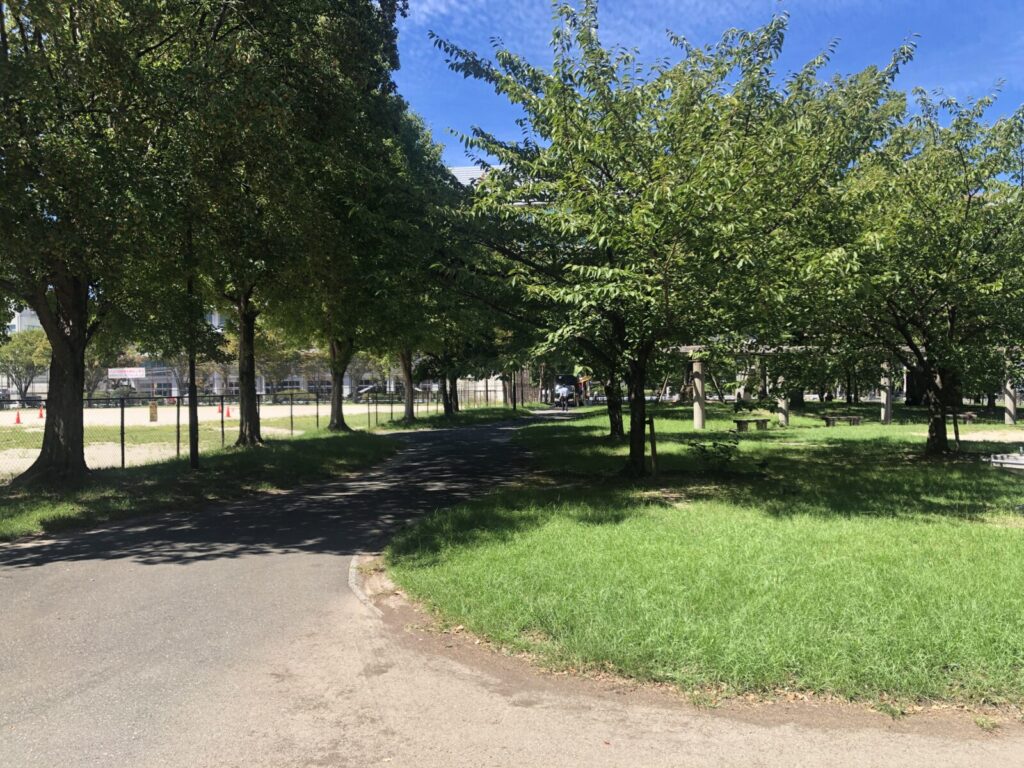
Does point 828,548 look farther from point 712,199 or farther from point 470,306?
point 470,306

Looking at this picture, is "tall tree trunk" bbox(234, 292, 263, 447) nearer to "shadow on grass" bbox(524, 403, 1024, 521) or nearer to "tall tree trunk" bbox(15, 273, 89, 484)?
"tall tree trunk" bbox(15, 273, 89, 484)

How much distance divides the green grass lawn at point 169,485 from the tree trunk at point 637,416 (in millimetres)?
6196

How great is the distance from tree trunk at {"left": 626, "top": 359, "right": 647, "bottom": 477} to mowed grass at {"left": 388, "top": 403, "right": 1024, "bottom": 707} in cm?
117

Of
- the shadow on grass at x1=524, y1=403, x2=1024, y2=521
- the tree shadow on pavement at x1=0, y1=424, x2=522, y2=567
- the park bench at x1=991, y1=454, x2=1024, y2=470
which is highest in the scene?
the park bench at x1=991, y1=454, x2=1024, y2=470

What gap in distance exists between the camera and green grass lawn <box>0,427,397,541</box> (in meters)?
9.25

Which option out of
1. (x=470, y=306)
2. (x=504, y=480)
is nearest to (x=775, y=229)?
(x=470, y=306)

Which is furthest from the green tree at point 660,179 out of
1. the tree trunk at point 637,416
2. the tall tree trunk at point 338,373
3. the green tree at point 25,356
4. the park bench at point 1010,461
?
the green tree at point 25,356

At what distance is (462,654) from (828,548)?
385cm

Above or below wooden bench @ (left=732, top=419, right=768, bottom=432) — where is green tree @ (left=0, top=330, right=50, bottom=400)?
above

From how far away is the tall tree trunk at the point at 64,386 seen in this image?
1157 centimetres

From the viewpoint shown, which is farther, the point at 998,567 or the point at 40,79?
the point at 40,79

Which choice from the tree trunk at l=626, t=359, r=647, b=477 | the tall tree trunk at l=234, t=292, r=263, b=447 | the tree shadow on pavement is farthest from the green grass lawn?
the tree trunk at l=626, t=359, r=647, b=477

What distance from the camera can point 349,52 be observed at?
11781 millimetres

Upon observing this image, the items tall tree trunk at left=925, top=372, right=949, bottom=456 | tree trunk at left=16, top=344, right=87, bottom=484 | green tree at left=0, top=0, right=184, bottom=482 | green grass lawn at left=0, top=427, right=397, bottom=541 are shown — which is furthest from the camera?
tall tree trunk at left=925, top=372, right=949, bottom=456
